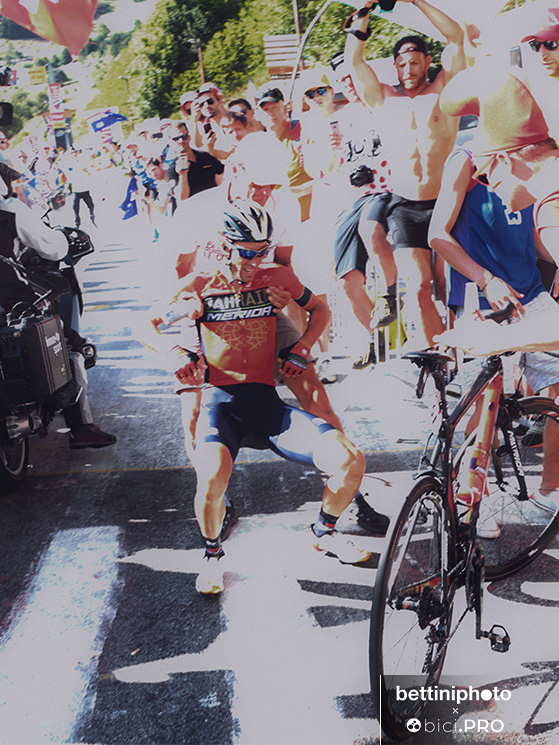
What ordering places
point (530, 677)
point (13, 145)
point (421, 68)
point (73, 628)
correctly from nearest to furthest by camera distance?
1. point (530, 677)
2. point (73, 628)
3. point (421, 68)
4. point (13, 145)

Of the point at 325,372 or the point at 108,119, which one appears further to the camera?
the point at 325,372

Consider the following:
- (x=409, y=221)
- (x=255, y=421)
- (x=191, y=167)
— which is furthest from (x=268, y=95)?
(x=255, y=421)

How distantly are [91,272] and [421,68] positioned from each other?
6.01 feet

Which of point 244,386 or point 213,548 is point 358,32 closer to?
point 244,386

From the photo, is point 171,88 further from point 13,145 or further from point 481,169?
point 481,169

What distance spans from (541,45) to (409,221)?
0.93 m

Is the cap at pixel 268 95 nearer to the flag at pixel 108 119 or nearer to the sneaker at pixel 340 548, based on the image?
the flag at pixel 108 119

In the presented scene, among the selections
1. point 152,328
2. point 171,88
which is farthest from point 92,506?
point 171,88

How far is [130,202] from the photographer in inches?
120

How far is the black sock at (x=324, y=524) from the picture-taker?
2.93 meters

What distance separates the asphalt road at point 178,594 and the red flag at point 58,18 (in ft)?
2.73

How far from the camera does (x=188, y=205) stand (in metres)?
2.90

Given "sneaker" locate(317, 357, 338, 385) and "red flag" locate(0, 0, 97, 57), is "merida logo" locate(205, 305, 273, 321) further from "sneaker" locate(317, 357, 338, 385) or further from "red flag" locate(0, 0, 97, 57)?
"red flag" locate(0, 0, 97, 57)

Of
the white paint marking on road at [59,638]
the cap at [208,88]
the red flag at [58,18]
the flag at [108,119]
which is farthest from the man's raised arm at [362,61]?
the white paint marking on road at [59,638]
